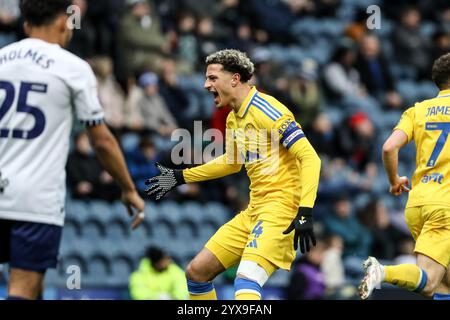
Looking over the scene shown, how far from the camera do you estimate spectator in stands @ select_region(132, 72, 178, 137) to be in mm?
15203

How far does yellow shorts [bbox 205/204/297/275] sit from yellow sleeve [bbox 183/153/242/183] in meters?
0.43

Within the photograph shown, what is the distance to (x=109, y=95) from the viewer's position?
1488 cm

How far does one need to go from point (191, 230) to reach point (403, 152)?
5.18m

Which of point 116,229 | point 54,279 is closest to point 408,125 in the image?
point 54,279

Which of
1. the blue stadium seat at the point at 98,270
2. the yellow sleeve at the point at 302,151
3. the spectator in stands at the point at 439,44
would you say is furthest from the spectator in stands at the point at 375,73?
the yellow sleeve at the point at 302,151

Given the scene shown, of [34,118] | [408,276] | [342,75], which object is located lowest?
[408,276]

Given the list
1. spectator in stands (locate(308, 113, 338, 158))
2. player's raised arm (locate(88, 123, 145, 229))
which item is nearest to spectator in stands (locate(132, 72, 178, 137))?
spectator in stands (locate(308, 113, 338, 158))

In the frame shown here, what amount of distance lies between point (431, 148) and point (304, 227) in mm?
1408

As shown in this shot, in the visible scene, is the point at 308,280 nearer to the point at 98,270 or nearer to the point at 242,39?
the point at 98,270

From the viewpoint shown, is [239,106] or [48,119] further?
[239,106]

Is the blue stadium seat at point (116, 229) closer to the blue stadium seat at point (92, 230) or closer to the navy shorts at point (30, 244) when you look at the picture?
the blue stadium seat at point (92, 230)

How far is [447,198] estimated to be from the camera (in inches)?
332

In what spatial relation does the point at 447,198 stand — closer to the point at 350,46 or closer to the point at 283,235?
the point at 283,235

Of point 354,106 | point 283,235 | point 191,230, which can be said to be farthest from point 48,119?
point 354,106
